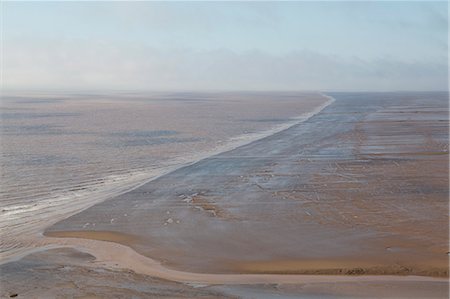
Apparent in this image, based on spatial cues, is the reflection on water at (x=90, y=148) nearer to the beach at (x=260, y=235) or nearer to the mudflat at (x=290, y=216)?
the beach at (x=260, y=235)

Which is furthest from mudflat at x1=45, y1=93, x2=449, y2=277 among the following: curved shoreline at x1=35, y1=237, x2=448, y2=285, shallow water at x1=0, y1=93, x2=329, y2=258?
shallow water at x1=0, y1=93, x2=329, y2=258

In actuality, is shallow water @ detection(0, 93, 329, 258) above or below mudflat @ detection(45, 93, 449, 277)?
above

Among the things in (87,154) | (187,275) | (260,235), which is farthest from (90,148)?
(187,275)

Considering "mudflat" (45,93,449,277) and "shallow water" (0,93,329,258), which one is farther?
"shallow water" (0,93,329,258)

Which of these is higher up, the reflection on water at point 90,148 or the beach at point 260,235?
the reflection on water at point 90,148

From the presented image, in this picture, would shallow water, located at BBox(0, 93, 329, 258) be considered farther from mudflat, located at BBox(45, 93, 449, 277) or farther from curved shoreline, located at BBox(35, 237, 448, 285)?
curved shoreline, located at BBox(35, 237, 448, 285)

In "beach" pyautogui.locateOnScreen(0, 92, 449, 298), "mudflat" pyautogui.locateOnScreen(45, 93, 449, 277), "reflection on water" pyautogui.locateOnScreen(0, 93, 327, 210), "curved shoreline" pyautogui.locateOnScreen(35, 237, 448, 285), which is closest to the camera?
"beach" pyautogui.locateOnScreen(0, 92, 449, 298)

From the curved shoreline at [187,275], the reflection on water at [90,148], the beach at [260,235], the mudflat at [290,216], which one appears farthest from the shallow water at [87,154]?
the curved shoreline at [187,275]

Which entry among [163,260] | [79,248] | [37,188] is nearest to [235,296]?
[163,260]

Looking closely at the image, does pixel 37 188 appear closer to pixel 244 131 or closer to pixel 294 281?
pixel 294 281
